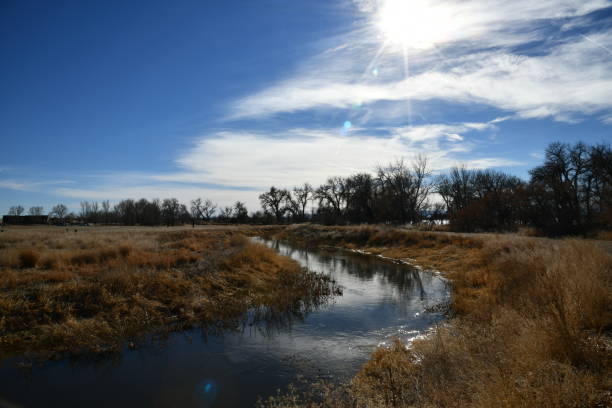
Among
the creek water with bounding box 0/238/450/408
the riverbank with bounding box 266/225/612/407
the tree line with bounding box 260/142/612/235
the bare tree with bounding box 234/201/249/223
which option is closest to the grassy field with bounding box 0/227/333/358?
the creek water with bounding box 0/238/450/408

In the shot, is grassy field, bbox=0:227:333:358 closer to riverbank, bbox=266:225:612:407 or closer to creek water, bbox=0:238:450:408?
creek water, bbox=0:238:450:408

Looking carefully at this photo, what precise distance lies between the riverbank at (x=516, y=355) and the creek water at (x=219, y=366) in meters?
1.02

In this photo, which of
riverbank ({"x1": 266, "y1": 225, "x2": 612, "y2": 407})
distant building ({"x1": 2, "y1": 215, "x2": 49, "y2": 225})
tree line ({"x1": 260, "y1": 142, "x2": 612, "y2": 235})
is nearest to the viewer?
riverbank ({"x1": 266, "y1": 225, "x2": 612, "y2": 407})

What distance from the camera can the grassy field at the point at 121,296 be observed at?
9570 millimetres

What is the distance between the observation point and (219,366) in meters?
8.48

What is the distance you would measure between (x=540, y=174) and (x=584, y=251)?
43.7 metres

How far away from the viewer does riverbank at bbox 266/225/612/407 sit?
4648 millimetres

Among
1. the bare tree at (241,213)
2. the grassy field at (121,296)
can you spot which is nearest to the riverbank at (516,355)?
the grassy field at (121,296)

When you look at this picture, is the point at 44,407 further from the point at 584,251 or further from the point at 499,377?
the point at 584,251

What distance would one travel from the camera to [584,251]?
34.4 feet

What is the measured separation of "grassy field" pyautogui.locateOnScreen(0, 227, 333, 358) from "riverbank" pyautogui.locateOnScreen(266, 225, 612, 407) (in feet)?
20.0

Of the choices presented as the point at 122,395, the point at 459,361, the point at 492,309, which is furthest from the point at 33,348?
the point at 492,309

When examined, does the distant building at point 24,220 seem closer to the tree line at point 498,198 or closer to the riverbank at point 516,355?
the tree line at point 498,198

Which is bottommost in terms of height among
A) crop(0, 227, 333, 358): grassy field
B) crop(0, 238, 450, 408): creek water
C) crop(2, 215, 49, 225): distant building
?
crop(0, 238, 450, 408): creek water
